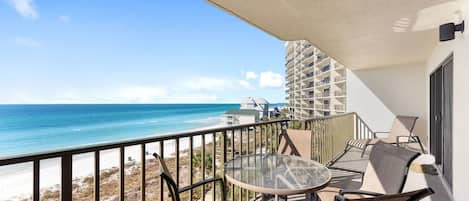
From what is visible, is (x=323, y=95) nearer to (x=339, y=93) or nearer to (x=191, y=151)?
(x=339, y=93)

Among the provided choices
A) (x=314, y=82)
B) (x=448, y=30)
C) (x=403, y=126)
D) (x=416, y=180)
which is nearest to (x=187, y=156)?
(x=448, y=30)

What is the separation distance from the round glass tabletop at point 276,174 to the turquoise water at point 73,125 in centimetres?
1793

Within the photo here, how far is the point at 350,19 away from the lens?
9.35ft

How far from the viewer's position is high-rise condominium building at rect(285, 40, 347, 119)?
22.9 meters

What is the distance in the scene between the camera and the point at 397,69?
23.3ft

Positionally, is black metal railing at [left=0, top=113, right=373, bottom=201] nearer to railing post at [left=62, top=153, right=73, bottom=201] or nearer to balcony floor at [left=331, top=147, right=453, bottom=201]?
railing post at [left=62, top=153, right=73, bottom=201]

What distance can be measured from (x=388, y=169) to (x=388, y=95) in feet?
19.6

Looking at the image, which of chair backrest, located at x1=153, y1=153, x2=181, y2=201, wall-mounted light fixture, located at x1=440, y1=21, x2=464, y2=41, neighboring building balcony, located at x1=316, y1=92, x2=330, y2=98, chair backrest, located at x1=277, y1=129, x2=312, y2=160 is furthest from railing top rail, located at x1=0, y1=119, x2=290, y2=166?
neighboring building balcony, located at x1=316, y1=92, x2=330, y2=98

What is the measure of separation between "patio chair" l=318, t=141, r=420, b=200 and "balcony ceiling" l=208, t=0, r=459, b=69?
4.29 ft

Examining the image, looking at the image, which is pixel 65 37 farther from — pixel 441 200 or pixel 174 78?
pixel 441 200

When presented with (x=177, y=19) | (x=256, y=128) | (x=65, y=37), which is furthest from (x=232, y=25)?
(x=256, y=128)

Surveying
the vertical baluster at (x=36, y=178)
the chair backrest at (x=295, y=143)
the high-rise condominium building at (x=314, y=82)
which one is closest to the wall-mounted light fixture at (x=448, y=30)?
the chair backrest at (x=295, y=143)

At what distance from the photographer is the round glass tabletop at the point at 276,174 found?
1878mm

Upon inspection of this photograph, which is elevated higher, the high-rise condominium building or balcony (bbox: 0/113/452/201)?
the high-rise condominium building
